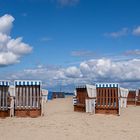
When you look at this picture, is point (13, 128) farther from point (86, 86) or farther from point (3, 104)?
point (86, 86)

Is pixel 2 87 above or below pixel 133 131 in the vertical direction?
above

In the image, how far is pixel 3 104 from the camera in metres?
20.9

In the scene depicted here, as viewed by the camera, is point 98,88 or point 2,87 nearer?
point 2,87

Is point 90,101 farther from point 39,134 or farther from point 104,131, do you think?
point 39,134

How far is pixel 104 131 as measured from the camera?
1488 cm

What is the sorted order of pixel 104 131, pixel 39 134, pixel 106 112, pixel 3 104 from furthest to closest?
1. pixel 106 112
2. pixel 3 104
3. pixel 104 131
4. pixel 39 134

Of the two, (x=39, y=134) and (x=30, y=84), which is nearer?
(x=39, y=134)

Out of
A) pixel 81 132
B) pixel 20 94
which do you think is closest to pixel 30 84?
pixel 20 94

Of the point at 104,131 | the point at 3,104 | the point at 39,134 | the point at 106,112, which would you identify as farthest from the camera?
the point at 106,112

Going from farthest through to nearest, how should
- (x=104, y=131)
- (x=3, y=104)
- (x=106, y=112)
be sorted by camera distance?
(x=106, y=112), (x=3, y=104), (x=104, y=131)

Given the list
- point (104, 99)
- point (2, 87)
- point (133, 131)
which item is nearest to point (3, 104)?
point (2, 87)

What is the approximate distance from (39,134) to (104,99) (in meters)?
10.7

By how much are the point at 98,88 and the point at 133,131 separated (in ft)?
30.1

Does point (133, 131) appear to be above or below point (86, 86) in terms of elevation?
below
